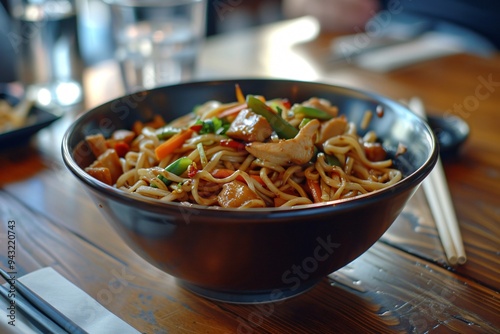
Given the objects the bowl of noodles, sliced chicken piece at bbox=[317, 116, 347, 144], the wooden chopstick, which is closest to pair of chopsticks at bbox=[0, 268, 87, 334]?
the wooden chopstick

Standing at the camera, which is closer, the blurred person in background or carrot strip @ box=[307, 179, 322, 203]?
carrot strip @ box=[307, 179, 322, 203]

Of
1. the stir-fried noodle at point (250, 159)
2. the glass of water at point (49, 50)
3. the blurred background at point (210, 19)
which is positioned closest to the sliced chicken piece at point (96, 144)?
the stir-fried noodle at point (250, 159)

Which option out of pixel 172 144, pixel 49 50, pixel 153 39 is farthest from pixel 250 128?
pixel 49 50

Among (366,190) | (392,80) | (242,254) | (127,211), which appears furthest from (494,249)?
(392,80)

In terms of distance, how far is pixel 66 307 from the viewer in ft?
3.18

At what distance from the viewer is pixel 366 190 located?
1.08 m

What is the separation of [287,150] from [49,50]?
1.23 m

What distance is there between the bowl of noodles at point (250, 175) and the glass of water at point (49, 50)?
2.45 ft

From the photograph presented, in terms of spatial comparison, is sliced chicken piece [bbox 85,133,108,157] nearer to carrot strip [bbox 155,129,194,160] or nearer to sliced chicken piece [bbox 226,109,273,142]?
carrot strip [bbox 155,129,194,160]

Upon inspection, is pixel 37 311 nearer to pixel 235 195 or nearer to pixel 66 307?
pixel 66 307

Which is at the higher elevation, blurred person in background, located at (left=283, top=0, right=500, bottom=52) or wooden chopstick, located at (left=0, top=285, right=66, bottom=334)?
wooden chopstick, located at (left=0, top=285, right=66, bottom=334)

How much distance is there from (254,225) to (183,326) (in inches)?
10.0

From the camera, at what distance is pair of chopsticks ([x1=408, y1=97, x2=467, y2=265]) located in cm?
113

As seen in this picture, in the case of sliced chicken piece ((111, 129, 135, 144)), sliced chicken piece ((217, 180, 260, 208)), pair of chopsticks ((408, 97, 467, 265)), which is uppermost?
sliced chicken piece ((217, 180, 260, 208))
